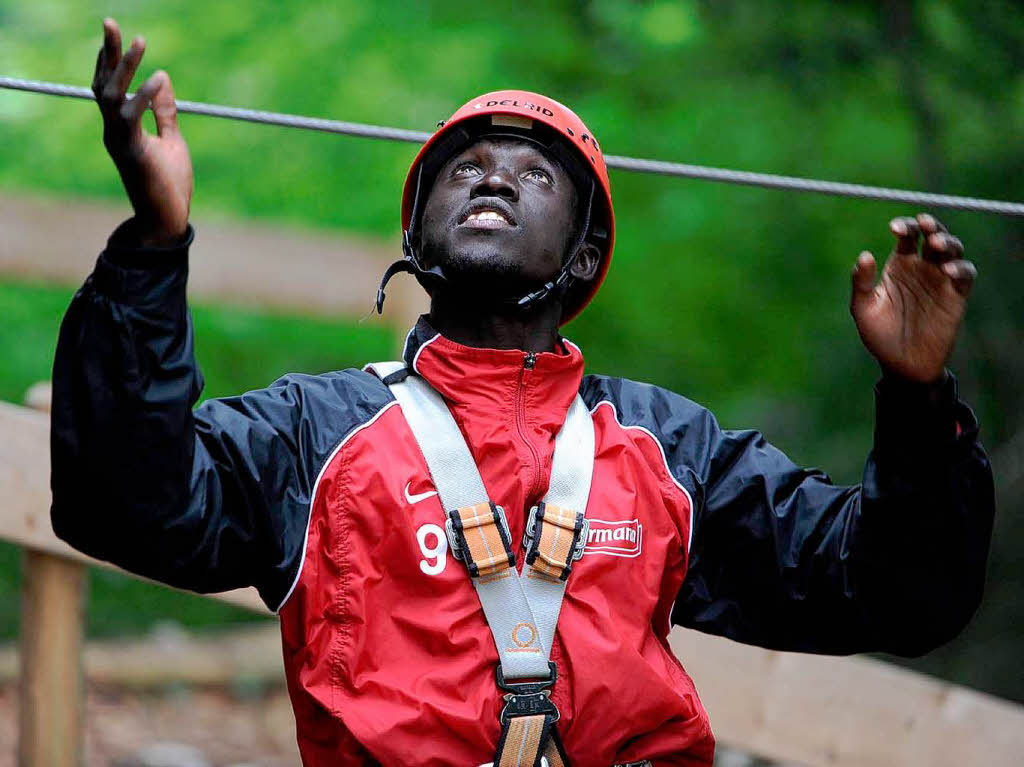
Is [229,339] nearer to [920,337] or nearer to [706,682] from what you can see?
[706,682]

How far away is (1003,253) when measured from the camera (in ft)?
20.7

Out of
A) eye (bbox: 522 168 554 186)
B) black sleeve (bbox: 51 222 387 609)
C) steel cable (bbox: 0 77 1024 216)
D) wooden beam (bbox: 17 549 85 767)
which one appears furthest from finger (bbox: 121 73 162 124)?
wooden beam (bbox: 17 549 85 767)

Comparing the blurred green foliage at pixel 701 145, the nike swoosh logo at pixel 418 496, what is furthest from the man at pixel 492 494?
the blurred green foliage at pixel 701 145

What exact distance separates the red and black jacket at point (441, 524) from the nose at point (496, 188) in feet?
0.98

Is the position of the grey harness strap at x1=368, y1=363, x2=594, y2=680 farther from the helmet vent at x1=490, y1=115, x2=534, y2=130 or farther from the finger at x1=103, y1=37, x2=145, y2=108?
the finger at x1=103, y1=37, x2=145, y2=108

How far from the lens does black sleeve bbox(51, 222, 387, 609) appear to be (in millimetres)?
2176

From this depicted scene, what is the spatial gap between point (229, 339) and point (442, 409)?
5291 millimetres

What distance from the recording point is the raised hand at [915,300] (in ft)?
8.25

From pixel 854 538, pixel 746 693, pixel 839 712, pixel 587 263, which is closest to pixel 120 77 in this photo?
pixel 587 263

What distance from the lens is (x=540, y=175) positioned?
9.80ft

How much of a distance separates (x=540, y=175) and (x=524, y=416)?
1.79ft

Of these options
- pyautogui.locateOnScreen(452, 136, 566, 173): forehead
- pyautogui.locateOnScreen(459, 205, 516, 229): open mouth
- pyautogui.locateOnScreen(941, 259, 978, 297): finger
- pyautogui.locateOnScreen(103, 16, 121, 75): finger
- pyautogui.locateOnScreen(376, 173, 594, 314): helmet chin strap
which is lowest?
pyautogui.locateOnScreen(376, 173, 594, 314): helmet chin strap

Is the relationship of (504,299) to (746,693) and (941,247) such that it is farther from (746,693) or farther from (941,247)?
(746,693)

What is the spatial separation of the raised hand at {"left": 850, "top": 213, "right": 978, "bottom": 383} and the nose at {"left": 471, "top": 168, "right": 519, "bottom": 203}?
72cm
